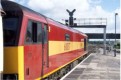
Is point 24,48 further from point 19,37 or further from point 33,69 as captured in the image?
point 33,69

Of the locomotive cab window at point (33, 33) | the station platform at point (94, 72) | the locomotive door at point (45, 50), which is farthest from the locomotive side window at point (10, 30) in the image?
the station platform at point (94, 72)

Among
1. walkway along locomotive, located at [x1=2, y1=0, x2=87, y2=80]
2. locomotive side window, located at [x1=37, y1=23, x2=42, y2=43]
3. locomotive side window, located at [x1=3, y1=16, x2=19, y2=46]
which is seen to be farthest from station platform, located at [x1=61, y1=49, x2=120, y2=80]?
locomotive side window, located at [x1=3, y1=16, x2=19, y2=46]

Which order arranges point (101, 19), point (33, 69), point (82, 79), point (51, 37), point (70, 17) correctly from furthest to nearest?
point (101, 19), point (70, 17), point (82, 79), point (51, 37), point (33, 69)

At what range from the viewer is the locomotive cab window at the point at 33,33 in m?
9.99

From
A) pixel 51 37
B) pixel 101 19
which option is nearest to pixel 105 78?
pixel 51 37

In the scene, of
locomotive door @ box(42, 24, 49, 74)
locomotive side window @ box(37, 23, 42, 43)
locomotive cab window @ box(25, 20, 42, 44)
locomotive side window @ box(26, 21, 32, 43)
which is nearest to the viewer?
locomotive side window @ box(26, 21, 32, 43)

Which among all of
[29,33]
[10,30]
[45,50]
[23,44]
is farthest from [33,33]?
[45,50]

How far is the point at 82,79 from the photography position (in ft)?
57.9

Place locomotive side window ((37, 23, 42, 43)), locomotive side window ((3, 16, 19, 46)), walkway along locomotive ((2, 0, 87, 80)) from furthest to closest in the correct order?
locomotive side window ((37, 23, 42, 43)) < locomotive side window ((3, 16, 19, 46)) < walkway along locomotive ((2, 0, 87, 80))

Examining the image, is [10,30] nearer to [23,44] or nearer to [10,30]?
[10,30]

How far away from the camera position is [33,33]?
10664 mm

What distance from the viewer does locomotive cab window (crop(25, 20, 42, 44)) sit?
9992mm

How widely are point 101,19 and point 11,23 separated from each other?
1660 inches

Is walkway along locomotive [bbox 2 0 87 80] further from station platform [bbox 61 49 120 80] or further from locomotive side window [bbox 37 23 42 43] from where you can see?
station platform [bbox 61 49 120 80]
